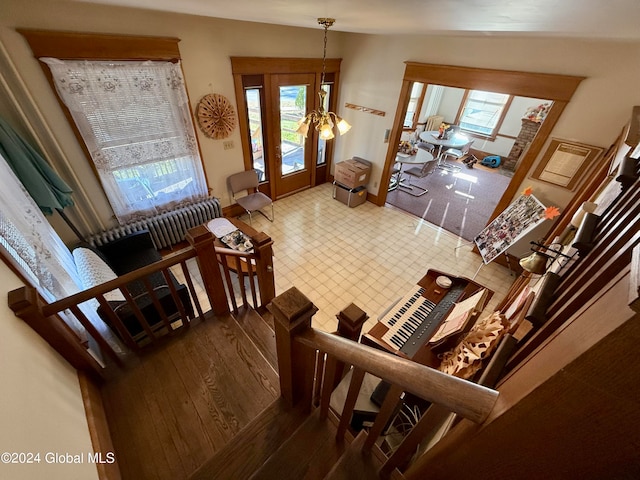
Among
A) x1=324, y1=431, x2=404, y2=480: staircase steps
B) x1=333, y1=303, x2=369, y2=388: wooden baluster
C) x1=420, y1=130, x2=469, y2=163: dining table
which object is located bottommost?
x1=324, y1=431, x2=404, y2=480: staircase steps

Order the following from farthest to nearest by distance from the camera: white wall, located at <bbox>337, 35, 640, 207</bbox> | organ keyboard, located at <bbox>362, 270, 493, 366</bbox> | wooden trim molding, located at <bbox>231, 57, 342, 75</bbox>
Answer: wooden trim molding, located at <bbox>231, 57, 342, 75</bbox>, white wall, located at <bbox>337, 35, 640, 207</bbox>, organ keyboard, located at <bbox>362, 270, 493, 366</bbox>

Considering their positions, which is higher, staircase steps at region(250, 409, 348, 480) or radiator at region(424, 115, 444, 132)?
radiator at region(424, 115, 444, 132)

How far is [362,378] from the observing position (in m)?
0.92

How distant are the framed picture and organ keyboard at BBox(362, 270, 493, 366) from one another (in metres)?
1.80

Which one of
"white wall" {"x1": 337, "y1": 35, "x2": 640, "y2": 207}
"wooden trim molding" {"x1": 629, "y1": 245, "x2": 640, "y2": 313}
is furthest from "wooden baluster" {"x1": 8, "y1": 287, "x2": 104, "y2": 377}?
"white wall" {"x1": 337, "y1": 35, "x2": 640, "y2": 207}

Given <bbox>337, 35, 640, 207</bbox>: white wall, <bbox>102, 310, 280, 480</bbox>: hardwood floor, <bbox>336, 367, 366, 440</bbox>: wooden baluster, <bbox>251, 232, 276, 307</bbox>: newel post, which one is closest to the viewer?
<bbox>336, 367, 366, 440</bbox>: wooden baluster

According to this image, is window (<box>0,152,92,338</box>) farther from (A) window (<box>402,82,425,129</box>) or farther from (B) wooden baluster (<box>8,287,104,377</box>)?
(A) window (<box>402,82,425,129</box>)

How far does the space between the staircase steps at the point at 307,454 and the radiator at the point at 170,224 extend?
2792 millimetres

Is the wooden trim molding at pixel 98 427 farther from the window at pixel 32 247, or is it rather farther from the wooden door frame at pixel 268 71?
the wooden door frame at pixel 268 71

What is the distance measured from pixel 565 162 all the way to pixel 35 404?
14.7ft

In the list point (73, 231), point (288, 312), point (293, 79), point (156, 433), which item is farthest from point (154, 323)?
point (293, 79)

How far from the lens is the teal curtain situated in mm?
2107

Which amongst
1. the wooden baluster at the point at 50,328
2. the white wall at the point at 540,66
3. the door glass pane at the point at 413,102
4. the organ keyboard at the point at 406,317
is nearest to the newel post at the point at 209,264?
the wooden baluster at the point at 50,328

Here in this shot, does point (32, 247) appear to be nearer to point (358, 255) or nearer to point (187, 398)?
point (187, 398)
